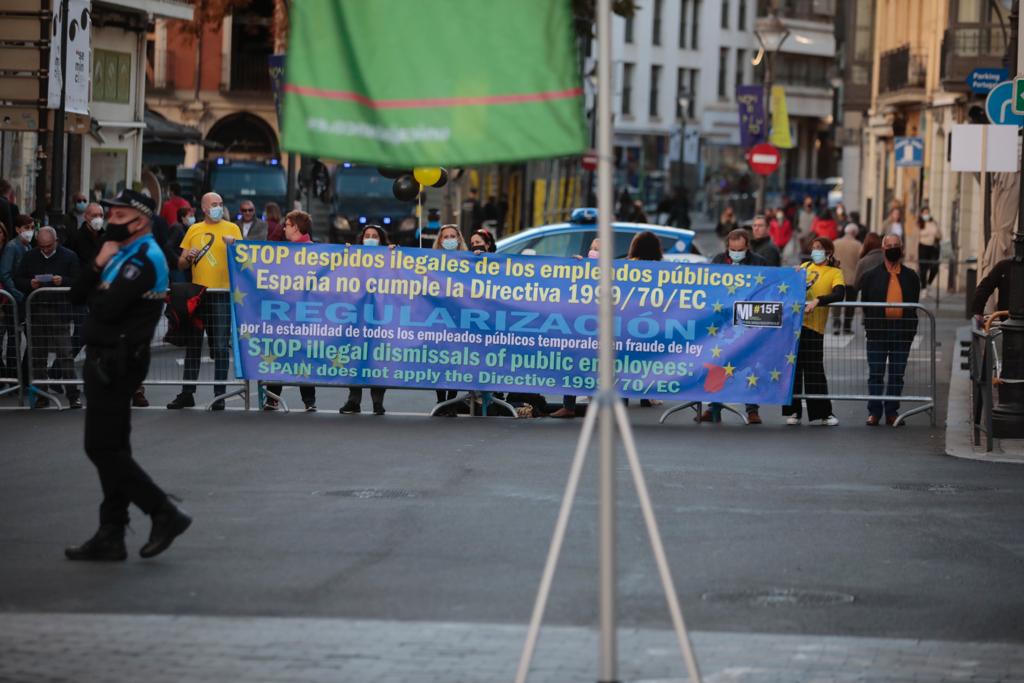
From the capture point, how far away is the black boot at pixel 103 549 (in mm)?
10195

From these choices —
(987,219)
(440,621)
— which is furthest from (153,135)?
(440,621)

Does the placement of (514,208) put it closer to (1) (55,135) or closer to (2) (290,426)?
(1) (55,135)

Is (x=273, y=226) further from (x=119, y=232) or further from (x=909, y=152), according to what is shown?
(x=909, y=152)

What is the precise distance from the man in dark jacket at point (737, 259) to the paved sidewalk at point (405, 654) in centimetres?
946

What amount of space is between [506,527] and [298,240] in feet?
25.9

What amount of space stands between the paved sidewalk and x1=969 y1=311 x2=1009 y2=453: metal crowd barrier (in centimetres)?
731

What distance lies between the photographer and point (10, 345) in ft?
60.6

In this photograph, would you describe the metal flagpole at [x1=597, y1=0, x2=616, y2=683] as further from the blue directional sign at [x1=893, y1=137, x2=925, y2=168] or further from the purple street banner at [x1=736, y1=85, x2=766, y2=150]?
the purple street banner at [x1=736, y1=85, x2=766, y2=150]

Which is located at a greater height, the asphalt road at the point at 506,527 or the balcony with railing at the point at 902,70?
the balcony with railing at the point at 902,70

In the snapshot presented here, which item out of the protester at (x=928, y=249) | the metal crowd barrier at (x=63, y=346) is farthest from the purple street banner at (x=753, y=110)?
the metal crowd barrier at (x=63, y=346)

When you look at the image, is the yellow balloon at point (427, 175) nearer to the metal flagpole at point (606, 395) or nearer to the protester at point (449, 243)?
the protester at point (449, 243)

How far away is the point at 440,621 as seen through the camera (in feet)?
28.9

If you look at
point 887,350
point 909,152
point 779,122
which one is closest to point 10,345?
point 887,350

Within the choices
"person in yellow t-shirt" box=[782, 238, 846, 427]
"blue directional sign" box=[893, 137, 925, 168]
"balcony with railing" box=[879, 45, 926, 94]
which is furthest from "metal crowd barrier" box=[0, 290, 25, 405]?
"balcony with railing" box=[879, 45, 926, 94]
